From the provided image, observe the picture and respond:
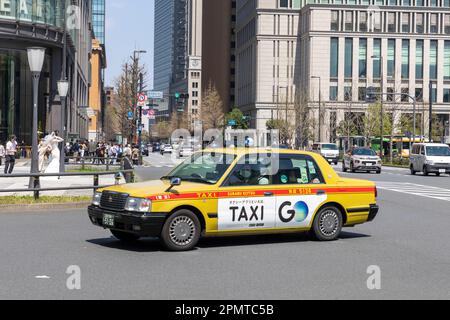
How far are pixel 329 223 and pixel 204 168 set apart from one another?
2.50m

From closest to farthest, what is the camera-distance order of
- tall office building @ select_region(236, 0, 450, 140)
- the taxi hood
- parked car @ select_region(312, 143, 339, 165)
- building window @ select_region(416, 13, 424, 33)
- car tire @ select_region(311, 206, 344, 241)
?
the taxi hood, car tire @ select_region(311, 206, 344, 241), parked car @ select_region(312, 143, 339, 165), tall office building @ select_region(236, 0, 450, 140), building window @ select_region(416, 13, 424, 33)

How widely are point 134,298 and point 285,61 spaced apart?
122 metres

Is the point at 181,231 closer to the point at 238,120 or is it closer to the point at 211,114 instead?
the point at 238,120

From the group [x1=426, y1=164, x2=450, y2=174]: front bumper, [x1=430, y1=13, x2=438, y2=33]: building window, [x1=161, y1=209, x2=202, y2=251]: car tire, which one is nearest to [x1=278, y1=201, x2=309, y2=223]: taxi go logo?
[x1=161, y1=209, x2=202, y2=251]: car tire

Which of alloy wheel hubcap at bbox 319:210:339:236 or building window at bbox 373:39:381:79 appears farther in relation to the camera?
building window at bbox 373:39:381:79

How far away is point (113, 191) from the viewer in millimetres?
12141

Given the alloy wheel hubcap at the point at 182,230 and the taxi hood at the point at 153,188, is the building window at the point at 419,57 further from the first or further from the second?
the alloy wheel hubcap at the point at 182,230

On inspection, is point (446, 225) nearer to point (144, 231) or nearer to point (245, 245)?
point (245, 245)

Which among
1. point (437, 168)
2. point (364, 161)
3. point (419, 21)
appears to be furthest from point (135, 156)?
point (419, 21)

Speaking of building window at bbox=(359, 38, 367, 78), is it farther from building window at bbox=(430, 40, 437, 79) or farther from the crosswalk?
the crosswalk

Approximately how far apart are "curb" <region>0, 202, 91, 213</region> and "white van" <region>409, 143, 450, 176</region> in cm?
→ 2719

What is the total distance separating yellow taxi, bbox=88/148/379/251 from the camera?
1165cm

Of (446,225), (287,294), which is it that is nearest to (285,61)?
(446,225)
